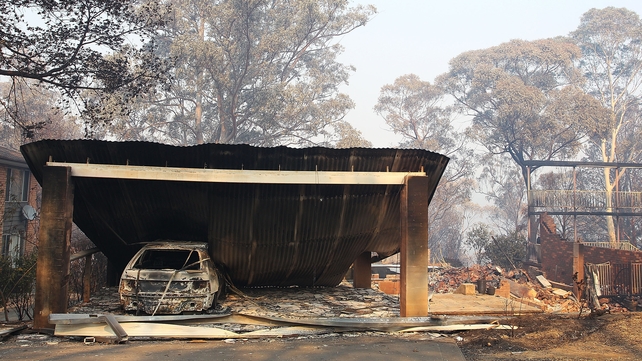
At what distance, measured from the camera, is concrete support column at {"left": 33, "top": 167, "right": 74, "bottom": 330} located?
7.93 metres

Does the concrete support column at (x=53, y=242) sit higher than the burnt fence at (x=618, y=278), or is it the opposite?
the concrete support column at (x=53, y=242)

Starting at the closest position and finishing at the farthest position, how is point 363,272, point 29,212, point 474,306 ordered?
point 474,306 < point 363,272 < point 29,212

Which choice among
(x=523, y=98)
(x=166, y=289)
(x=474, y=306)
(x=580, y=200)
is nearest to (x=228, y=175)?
(x=166, y=289)

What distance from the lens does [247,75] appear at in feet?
109

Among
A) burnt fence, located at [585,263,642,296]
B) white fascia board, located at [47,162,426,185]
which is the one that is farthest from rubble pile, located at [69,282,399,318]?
burnt fence, located at [585,263,642,296]

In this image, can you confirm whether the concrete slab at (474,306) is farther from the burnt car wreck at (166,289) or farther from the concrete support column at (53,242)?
the concrete support column at (53,242)

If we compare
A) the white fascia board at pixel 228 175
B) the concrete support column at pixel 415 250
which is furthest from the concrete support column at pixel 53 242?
the concrete support column at pixel 415 250

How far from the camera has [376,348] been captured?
707 centimetres

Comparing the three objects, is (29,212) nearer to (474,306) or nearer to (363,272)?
(363,272)

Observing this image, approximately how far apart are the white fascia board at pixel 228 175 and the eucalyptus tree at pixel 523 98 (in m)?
26.9

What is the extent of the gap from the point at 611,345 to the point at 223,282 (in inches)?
278

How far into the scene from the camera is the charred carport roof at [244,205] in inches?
332

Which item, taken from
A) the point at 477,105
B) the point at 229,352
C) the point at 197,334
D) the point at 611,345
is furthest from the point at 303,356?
the point at 477,105

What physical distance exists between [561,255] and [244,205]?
17704mm
